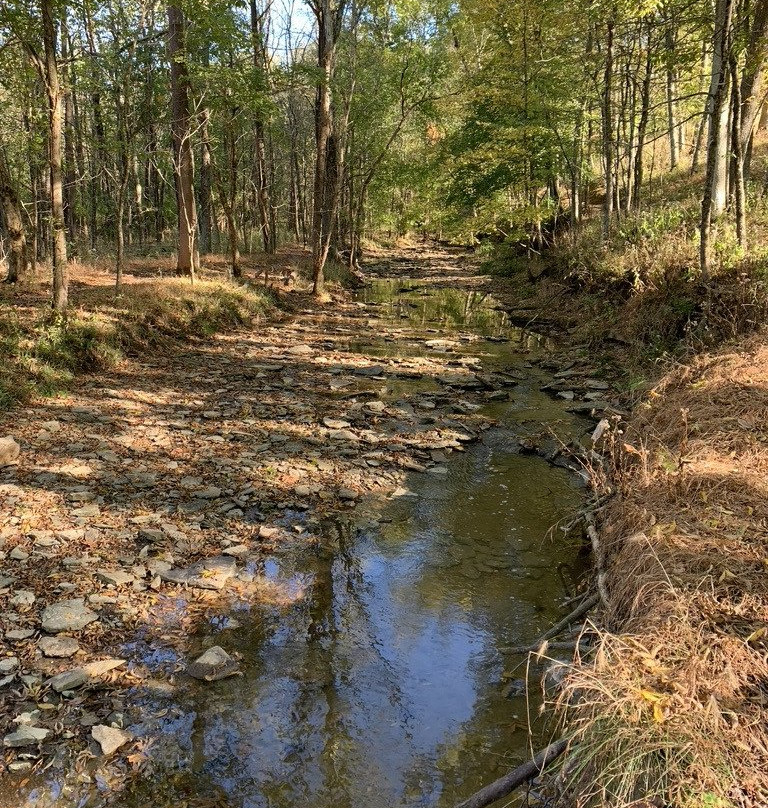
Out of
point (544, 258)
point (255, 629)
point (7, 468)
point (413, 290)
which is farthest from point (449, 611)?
point (413, 290)

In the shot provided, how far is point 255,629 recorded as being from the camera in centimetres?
480

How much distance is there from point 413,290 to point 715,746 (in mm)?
25070

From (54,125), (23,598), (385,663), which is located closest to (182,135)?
(54,125)

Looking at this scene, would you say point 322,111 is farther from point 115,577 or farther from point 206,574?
point 115,577

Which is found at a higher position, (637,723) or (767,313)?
(767,313)


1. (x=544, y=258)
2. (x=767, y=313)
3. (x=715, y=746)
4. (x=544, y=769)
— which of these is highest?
(x=544, y=258)

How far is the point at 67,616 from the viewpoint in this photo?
14.9 ft

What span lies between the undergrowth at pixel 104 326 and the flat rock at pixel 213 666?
5.81 meters

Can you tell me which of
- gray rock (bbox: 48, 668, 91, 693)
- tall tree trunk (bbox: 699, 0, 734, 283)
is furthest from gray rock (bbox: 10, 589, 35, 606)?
tall tree trunk (bbox: 699, 0, 734, 283)

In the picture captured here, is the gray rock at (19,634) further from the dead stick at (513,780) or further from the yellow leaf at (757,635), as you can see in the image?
the yellow leaf at (757,635)

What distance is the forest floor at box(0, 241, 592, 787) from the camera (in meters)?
3.98

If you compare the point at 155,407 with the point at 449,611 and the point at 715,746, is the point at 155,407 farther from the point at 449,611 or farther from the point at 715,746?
the point at 715,746

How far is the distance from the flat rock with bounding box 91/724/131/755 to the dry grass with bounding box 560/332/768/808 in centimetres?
259

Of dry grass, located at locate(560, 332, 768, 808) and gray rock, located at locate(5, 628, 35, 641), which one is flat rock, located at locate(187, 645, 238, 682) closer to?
gray rock, located at locate(5, 628, 35, 641)
